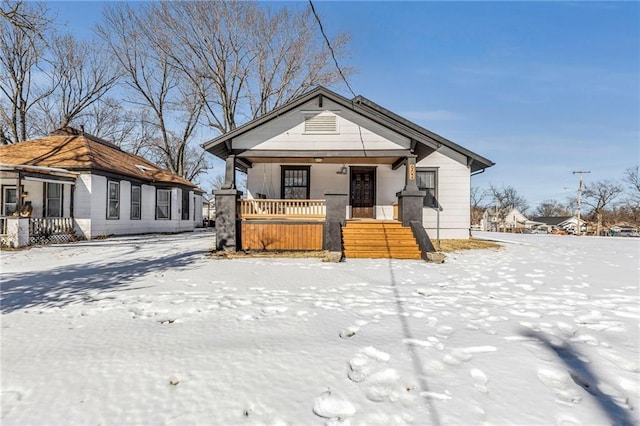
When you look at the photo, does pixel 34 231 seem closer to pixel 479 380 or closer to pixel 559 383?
pixel 479 380

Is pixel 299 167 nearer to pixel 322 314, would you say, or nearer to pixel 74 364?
pixel 322 314

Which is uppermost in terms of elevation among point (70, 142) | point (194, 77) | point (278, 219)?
point (194, 77)

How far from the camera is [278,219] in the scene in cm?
939

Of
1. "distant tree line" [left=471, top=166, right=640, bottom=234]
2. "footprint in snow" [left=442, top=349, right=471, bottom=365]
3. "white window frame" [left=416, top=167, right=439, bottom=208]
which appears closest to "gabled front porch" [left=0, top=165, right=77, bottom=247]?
"footprint in snow" [left=442, top=349, right=471, bottom=365]

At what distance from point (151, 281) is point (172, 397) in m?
3.91

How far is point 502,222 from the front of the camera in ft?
195

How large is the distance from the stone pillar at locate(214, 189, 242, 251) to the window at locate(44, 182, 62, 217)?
30.6 ft

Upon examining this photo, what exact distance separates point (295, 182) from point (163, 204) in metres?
9.93

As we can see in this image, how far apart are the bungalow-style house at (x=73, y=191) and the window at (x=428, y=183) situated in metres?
14.0

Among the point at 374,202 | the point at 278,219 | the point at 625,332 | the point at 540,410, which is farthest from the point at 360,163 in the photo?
the point at 540,410

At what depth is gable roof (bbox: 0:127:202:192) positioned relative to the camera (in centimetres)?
1370

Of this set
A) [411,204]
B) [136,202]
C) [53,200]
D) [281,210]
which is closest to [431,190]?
[411,204]

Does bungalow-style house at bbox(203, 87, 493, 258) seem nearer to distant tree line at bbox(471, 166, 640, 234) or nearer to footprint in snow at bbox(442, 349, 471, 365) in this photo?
footprint in snow at bbox(442, 349, 471, 365)

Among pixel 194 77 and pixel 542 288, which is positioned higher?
pixel 194 77
